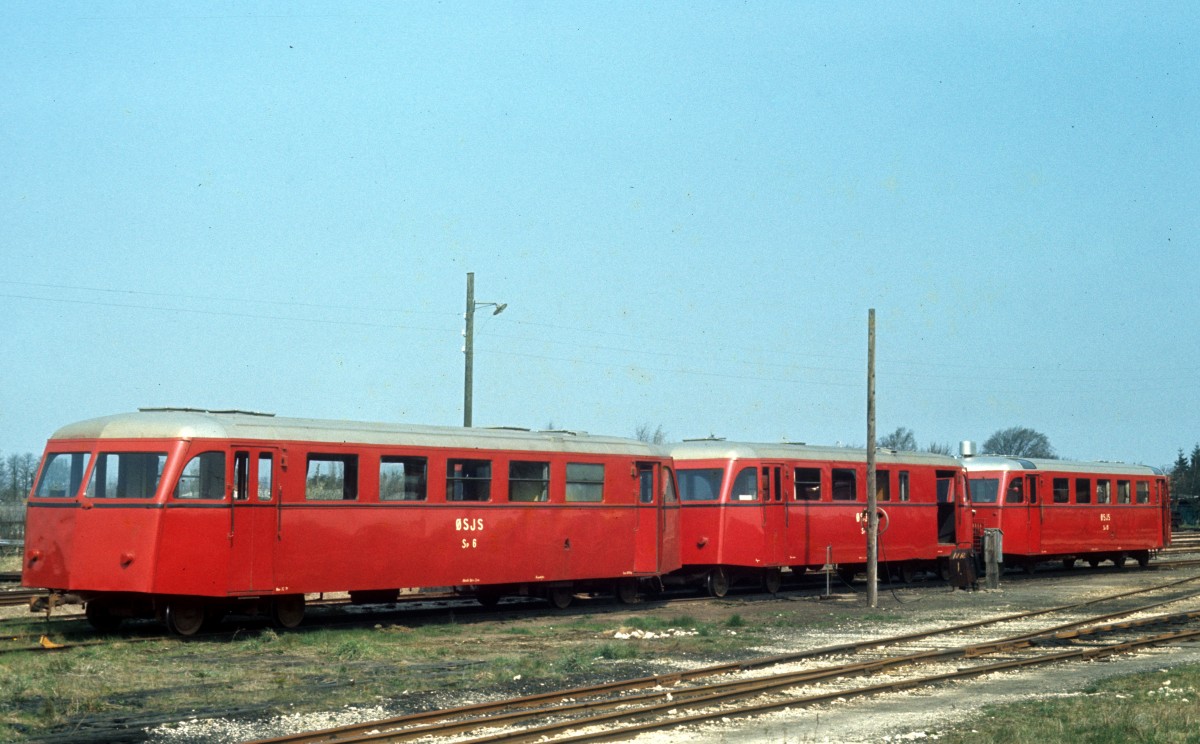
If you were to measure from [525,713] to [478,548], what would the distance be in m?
9.42

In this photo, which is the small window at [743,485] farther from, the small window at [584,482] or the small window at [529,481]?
the small window at [529,481]

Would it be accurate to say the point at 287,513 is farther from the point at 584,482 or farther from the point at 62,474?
the point at 584,482

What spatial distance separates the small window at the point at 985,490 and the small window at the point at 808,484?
29.7 ft

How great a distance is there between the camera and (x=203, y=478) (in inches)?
708

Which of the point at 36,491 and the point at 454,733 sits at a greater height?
the point at 36,491

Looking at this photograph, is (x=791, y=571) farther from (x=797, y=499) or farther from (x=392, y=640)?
(x=392, y=640)

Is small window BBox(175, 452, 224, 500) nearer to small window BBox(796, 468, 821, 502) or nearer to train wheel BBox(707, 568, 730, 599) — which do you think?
train wheel BBox(707, 568, 730, 599)

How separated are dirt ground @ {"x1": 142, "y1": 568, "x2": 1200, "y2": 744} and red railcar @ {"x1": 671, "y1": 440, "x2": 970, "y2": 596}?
84 centimetres

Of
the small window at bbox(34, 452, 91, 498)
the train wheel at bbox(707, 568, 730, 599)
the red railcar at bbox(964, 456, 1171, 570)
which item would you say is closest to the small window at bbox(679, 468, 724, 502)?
the train wheel at bbox(707, 568, 730, 599)

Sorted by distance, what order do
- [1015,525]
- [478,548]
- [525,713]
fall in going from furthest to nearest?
[1015,525] → [478,548] → [525,713]

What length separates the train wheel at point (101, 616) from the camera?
722 inches

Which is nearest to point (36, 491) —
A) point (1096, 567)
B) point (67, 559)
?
point (67, 559)

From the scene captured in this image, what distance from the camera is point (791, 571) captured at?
3027 centimetres

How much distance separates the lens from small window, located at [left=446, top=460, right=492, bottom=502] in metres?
21.2
